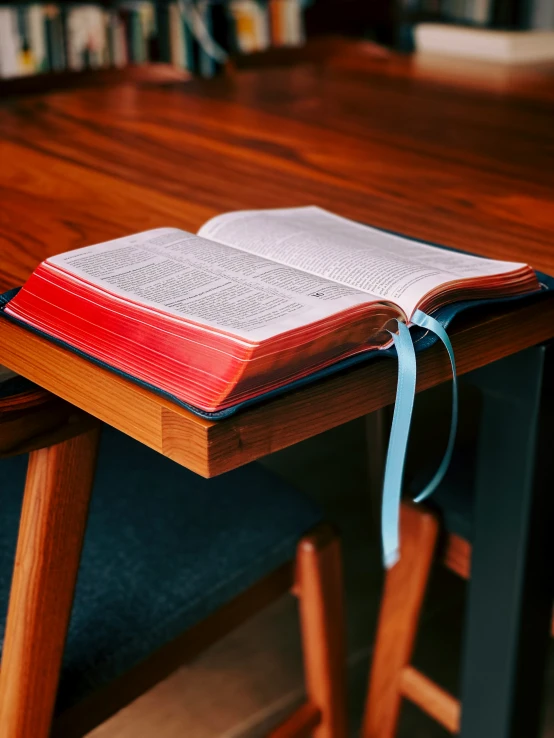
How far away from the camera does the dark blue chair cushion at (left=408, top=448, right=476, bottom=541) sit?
0.92 metres

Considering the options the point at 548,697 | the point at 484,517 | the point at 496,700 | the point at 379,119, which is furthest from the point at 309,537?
the point at 379,119

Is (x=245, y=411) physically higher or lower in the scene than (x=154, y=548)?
higher

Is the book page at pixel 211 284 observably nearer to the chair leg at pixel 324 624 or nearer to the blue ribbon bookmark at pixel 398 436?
the blue ribbon bookmark at pixel 398 436

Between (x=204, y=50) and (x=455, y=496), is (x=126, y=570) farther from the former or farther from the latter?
(x=204, y=50)

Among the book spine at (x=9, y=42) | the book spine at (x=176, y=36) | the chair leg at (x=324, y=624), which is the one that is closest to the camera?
the chair leg at (x=324, y=624)

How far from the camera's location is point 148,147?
1.24 meters

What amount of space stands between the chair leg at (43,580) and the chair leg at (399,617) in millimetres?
430

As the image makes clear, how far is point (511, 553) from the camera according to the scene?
837 millimetres

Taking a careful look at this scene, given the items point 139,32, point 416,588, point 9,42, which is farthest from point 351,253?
point 139,32

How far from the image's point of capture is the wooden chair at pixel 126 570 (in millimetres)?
611

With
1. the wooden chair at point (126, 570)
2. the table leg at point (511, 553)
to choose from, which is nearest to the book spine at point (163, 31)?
the wooden chair at point (126, 570)

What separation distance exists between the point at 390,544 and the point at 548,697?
2.88 feet

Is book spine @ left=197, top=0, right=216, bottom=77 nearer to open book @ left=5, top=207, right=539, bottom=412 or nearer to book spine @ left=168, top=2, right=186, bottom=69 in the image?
book spine @ left=168, top=2, right=186, bottom=69

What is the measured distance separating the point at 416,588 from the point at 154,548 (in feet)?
1.12
